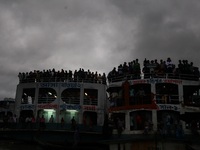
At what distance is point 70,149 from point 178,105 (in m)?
12.0

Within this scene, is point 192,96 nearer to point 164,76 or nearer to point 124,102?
point 164,76

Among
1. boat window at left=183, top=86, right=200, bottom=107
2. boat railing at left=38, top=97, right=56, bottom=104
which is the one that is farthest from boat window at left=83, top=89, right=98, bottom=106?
boat window at left=183, top=86, right=200, bottom=107

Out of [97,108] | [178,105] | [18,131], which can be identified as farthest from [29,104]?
[178,105]

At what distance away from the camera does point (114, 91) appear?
1384 inches

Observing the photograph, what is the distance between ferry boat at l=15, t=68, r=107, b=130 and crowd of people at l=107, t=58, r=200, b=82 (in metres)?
5.97

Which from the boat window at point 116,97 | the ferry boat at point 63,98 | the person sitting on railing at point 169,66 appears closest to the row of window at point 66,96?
the ferry boat at point 63,98

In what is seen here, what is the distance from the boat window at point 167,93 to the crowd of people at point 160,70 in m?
1.53

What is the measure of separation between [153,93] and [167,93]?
9.70 feet

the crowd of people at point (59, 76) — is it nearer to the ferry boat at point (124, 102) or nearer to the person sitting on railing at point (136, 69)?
the ferry boat at point (124, 102)

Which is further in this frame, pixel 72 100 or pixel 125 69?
pixel 72 100

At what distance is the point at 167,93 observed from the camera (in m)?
32.8

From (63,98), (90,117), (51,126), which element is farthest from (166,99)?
(63,98)

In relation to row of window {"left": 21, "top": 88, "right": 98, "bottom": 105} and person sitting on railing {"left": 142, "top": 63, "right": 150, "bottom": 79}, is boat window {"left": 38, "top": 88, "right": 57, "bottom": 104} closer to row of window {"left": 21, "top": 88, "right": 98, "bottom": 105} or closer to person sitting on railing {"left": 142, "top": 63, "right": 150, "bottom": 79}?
row of window {"left": 21, "top": 88, "right": 98, "bottom": 105}

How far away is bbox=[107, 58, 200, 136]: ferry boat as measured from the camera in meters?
29.8
